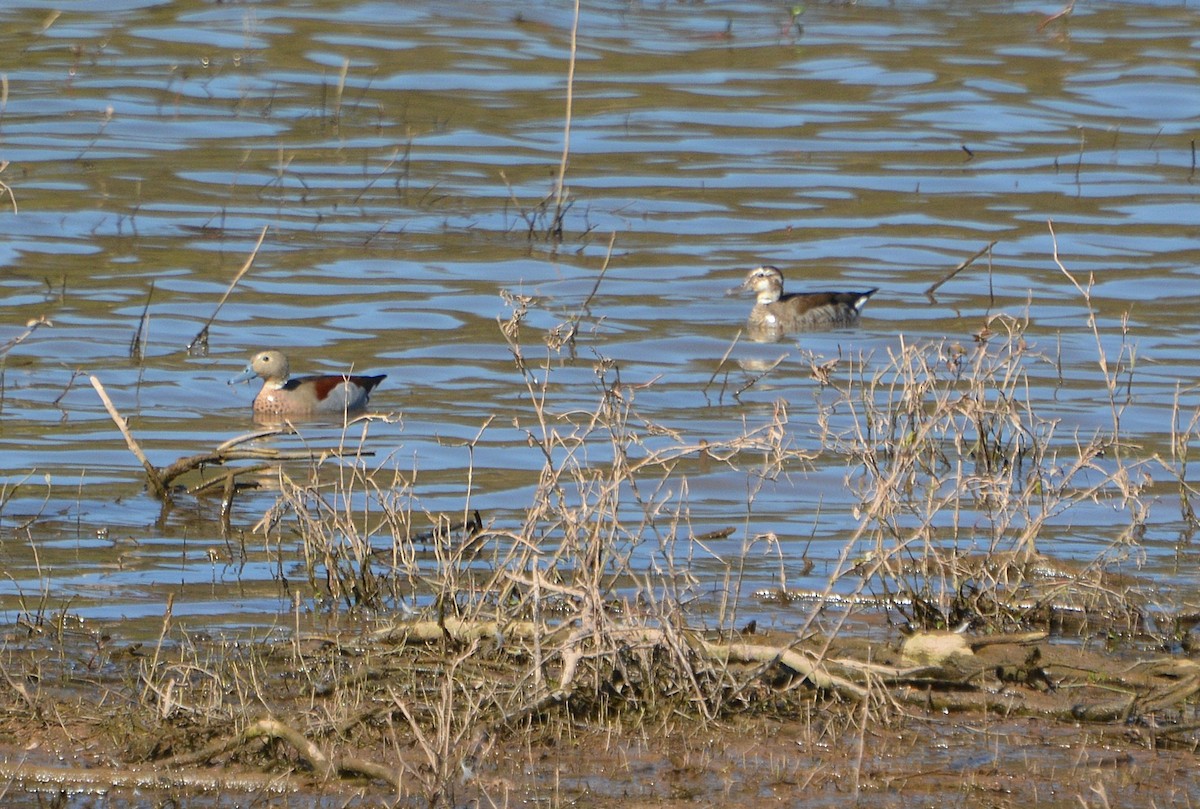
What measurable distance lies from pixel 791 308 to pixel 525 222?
369 cm

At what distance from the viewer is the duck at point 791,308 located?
14773mm

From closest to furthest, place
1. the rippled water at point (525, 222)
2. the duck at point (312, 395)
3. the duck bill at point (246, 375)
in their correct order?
the rippled water at point (525, 222) → the duck at point (312, 395) → the duck bill at point (246, 375)

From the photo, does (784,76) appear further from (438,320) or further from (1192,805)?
(1192,805)

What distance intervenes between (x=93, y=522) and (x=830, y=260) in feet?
31.1

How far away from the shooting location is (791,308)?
1494cm

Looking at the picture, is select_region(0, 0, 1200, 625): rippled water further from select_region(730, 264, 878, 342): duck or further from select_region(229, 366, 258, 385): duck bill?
select_region(730, 264, 878, 342): duck

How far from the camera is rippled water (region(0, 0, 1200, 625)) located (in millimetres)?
10156

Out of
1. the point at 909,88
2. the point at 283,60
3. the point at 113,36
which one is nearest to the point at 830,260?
the point at 909,88

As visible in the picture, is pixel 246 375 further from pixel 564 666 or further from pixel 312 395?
pixel 564 666

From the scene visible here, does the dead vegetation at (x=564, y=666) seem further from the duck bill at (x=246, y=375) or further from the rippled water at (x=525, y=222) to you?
the duck bill at (x=246, y=375)

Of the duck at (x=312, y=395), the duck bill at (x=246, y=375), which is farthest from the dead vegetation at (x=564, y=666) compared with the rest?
the duck bill at (x=246, y=375)

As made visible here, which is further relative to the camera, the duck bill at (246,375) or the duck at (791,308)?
the duck at (791,308)

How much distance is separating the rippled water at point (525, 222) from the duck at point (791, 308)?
0.58 ft

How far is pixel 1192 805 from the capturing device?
554 centimetres
